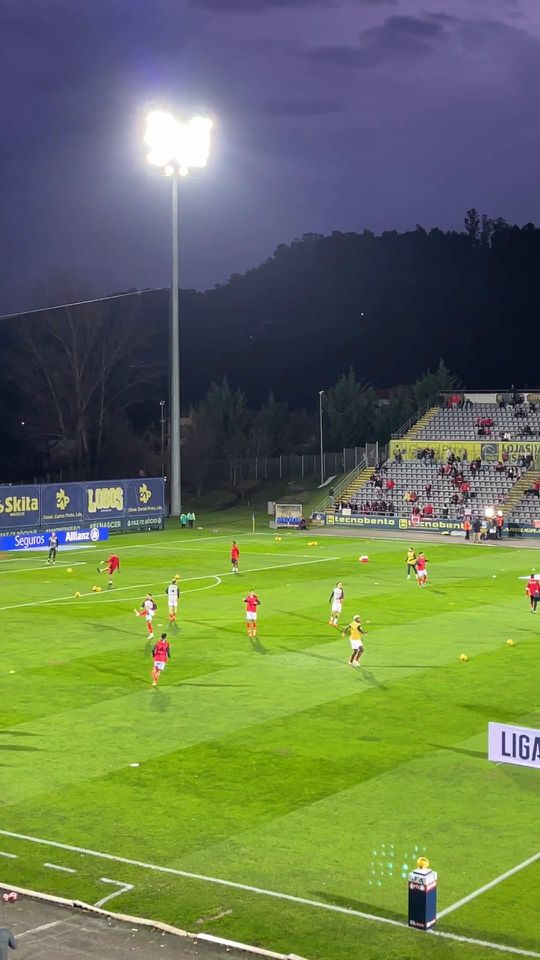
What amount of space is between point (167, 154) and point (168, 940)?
6557 cm

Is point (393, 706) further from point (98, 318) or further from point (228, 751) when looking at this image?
point (98, 318)

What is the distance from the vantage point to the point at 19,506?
66.6 m

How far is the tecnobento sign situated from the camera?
18984 millimetres

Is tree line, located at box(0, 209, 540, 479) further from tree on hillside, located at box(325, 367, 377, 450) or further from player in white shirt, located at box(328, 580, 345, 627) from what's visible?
player in white shirt, located at box(328, 580, 345, 627)

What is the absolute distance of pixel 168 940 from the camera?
14281 millimetres

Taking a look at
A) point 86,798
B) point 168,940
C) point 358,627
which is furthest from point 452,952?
point 358,627

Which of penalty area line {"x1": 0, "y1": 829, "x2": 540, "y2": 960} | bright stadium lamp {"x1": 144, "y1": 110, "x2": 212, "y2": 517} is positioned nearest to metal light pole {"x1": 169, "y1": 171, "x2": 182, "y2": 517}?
bright stadium lamp {"x1": 144, "y1": 110, "x2": 212, "y2": 517}

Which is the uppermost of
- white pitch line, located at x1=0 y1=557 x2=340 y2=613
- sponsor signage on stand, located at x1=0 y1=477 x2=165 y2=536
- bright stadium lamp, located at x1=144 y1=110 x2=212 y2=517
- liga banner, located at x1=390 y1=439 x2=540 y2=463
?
bright stadium lamp, located at x1=144 y1=110 x2=212 y2=517

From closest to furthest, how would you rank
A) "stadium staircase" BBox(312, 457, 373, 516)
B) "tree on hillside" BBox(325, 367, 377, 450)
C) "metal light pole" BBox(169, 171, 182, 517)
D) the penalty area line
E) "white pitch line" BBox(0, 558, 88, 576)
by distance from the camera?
1. the penalty area line
2. "white pitch line" BBox(0, 558, 88, 576)
3. "metal light pole" BBox(169, 171, 182, 517)
4. "stadium staircase" BBox(312, 457, 373, 516)
5. "tree on hillside" BBox(325, 367, 377, 450)

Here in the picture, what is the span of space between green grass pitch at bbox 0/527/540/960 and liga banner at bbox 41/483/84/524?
26400 millimetres

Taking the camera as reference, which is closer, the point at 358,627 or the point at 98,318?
the point at 358,627

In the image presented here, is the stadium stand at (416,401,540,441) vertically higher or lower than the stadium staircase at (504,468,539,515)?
higher

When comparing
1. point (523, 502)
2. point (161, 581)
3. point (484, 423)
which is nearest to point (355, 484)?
point (484, 423)

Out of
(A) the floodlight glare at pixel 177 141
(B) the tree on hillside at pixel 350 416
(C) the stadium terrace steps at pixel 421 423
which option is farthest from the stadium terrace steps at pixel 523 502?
(B) the tree on hillside at pixel 350 416
